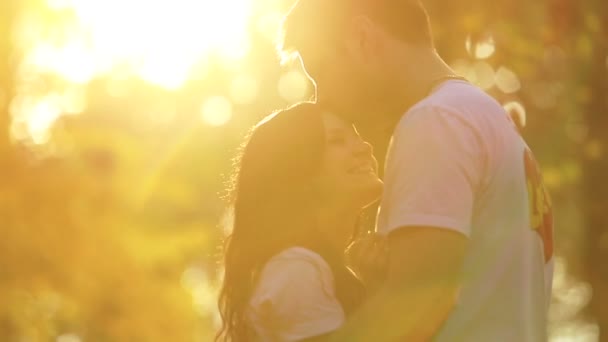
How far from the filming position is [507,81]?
15.9 meters

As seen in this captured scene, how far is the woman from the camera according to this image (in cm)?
514

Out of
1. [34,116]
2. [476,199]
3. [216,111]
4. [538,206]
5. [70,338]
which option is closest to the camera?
[476,199]

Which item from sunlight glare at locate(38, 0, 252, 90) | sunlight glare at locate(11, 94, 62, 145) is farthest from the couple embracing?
sunlight glare at locate(38, 0, 252, 90)

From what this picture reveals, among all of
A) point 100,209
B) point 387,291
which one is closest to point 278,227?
point 387,291

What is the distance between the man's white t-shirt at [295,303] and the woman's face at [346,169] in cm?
42

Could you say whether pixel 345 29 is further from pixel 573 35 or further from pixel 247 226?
pixel 573 35

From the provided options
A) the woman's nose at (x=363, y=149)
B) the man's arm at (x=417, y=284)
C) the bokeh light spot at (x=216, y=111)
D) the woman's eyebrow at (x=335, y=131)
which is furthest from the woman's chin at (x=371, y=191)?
the bokeh light spot at (x=216, y=111)

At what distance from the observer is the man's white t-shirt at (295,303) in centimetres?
484

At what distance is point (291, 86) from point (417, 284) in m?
19.9

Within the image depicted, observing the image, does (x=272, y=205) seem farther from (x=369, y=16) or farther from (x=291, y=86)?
(x=291, y=86)

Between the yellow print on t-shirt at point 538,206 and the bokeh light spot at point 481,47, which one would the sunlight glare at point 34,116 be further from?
the yellow print on t-shirt at point 538,206

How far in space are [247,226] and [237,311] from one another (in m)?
0.31

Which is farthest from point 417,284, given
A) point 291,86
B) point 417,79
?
point 291,86

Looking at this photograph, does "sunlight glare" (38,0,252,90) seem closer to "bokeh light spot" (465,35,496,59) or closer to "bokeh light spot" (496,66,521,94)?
"bokeh light spot" (496,66,521,94)
